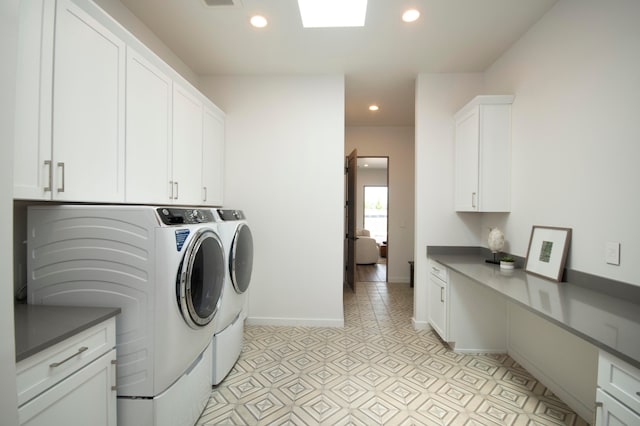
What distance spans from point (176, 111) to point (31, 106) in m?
1.14

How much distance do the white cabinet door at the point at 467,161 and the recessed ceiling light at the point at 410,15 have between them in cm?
97

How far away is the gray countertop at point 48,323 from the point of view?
981 mm

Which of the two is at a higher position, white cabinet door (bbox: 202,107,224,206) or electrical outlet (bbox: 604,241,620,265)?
white cabinet door (bbox: 202,107,224,206)

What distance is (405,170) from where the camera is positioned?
5262 millimetres

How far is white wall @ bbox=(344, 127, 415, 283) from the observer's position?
17.2ft

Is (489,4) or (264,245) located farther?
(264,245)

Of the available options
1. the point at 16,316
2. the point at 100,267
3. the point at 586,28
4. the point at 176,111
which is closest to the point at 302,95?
the point at 176,111

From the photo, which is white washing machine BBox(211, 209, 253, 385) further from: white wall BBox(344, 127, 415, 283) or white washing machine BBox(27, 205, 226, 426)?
white wall BBox(344, 127, 415, 283)

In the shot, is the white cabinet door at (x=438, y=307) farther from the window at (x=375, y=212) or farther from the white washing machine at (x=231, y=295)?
the window at (x=375, y=212)

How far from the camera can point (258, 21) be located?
2316 millimetres

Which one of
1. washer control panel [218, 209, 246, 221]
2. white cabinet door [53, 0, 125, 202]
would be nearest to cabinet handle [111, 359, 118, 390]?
white cabinet door [53, 0, 125, 202]

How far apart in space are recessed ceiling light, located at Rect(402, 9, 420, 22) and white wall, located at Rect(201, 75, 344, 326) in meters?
1.07

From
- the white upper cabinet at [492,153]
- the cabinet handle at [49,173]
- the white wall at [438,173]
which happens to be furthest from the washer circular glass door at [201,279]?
the white upper cabinet at [492,153]

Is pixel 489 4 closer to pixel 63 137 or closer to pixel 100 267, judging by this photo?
pixel 63 137
